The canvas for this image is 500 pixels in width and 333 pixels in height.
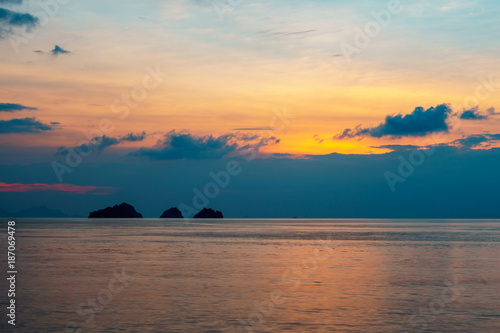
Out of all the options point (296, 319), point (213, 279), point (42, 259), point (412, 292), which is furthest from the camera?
point (42, 259)

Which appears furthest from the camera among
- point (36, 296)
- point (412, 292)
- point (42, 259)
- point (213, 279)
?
point (42, 259)

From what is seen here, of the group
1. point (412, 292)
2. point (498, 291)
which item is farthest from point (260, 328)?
point (498, 291)

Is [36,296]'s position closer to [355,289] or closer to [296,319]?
[296,319]

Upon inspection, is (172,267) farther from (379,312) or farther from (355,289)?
(379,312)

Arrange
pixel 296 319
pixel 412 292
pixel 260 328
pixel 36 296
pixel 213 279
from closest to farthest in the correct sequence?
pixel 260 328
pixel 296 319
pixel 36 296
pixel 412 292
pixel 213 279

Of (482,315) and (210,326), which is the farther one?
(482,315)

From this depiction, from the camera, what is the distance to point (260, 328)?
88.1 feet

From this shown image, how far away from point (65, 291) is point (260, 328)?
57.4ft

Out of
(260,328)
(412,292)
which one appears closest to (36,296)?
(260,328)

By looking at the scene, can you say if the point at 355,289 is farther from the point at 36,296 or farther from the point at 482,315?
the point at 36,296

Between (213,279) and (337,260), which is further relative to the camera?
(337,260)

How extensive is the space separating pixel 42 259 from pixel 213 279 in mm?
27485

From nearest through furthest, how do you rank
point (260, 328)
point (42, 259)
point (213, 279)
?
point (260, 328) → point (213, 279) → point (42, 259)

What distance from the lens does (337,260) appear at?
62531 mm
